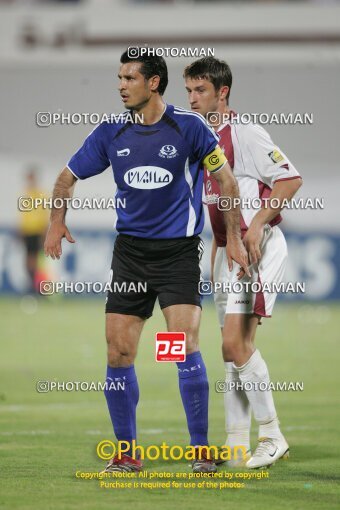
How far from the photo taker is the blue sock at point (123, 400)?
6.97m

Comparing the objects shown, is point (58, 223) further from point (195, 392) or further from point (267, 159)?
point (267, 159)

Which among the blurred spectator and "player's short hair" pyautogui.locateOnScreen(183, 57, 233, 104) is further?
the blurred spectator

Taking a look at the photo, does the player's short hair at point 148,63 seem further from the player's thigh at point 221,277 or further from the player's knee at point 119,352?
the player's knee at point 119,352

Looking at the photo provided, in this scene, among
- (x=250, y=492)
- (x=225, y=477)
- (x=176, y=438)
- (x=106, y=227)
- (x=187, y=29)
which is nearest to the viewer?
(x=250, y=492)

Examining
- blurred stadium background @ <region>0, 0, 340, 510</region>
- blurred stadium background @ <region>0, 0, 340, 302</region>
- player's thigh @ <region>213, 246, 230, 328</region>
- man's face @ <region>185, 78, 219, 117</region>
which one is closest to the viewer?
man's face @ <region>185, 78, 219, 117</region>

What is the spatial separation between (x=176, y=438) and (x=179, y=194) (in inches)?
87.6

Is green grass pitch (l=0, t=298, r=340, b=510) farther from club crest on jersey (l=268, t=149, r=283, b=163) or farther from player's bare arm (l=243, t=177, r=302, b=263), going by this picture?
club crest on jersey (l=268, t=149, r=283, b=163)

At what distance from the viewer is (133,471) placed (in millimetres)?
6941

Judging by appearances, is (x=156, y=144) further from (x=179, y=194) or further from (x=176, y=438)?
(x=176, y=438)

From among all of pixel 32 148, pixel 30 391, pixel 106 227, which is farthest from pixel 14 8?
pixel 30 391

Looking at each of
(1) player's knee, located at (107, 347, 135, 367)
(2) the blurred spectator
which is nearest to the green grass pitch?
(1) player's knee, located at (107, 347, 135, 367)

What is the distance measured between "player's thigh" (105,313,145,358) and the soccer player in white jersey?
0.77 m

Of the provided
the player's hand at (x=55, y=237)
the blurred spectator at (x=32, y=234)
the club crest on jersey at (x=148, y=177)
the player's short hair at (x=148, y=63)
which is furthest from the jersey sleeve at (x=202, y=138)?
the blurred spectator at (x=32, y=234)

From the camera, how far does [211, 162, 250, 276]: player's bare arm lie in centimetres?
699
